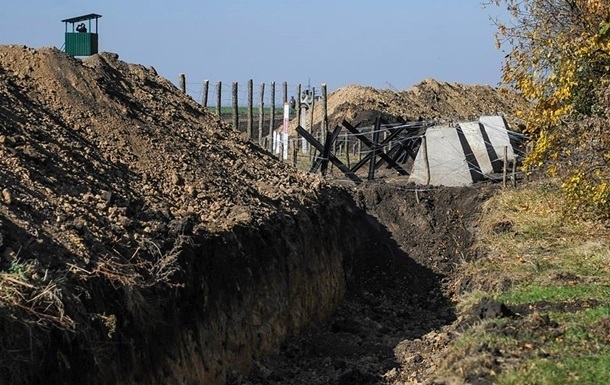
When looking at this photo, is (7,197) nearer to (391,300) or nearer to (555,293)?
(555,293)

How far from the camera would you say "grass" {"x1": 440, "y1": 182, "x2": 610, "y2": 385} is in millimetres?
10398

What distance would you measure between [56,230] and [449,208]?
43.4 ft

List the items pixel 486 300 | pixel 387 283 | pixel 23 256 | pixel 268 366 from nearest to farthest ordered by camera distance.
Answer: pixel 23 256 → pixel 268 366 → pixel 486 300 → pixel 387 283

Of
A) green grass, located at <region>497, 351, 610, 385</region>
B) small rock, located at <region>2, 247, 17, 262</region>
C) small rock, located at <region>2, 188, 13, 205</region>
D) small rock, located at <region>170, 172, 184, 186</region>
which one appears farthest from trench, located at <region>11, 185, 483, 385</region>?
green grass, located at <region>497, 351, 610, 385</region>

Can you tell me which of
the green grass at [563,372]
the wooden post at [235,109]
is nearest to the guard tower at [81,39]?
the wooden post at [235,109]

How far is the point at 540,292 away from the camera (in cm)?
1429

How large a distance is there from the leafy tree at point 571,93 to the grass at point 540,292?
98cm

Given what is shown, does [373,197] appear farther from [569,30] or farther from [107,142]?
[107,142]

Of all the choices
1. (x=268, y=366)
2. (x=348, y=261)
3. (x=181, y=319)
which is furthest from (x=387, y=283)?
(x=181, y=319)

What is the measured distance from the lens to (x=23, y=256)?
905 centimetres

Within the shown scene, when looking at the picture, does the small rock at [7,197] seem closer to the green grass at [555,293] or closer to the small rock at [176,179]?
the small rock at [176,179]

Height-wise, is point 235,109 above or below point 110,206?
above

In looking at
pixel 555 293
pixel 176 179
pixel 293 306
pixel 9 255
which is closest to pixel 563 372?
pixel 555 293

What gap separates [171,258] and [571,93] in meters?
8.58
